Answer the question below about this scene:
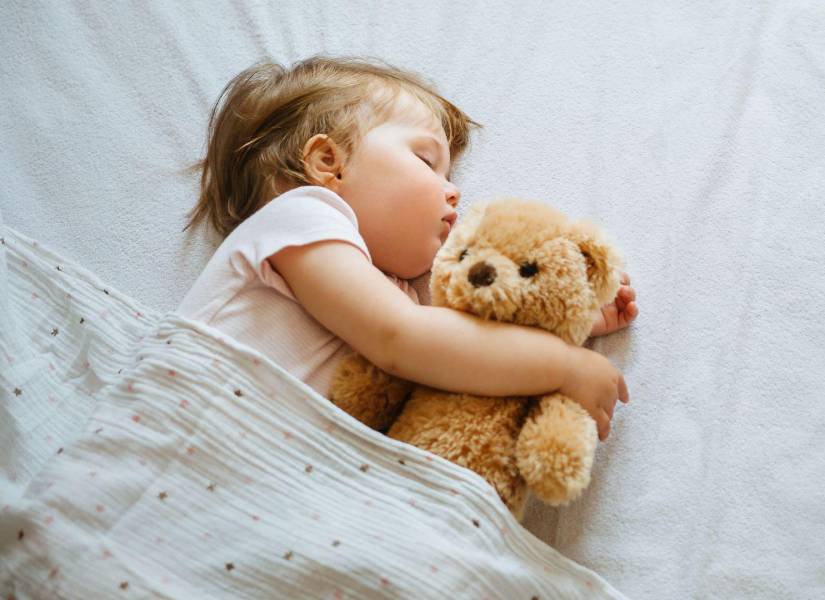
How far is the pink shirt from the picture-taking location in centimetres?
94

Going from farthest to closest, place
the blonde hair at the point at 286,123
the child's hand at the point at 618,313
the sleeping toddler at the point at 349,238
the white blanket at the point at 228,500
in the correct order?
the blonde hair at the point at 286,123
the child's hand at the point at 618,313
the sleeping toddler at the point at 349,238
the white blanket at the point at 228,500

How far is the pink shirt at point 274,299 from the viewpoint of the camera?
3.09 ft

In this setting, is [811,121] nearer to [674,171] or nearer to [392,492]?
[674,171]

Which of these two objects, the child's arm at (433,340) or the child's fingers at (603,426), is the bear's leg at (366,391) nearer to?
the child's arm at (433,340)

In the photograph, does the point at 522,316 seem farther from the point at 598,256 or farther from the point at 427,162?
the point at 427,162

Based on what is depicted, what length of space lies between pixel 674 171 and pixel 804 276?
0.21 metres

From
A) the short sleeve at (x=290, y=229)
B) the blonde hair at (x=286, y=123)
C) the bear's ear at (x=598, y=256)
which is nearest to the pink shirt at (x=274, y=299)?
the short sleeve at (x=290, y=229)

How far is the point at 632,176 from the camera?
3.59 ft

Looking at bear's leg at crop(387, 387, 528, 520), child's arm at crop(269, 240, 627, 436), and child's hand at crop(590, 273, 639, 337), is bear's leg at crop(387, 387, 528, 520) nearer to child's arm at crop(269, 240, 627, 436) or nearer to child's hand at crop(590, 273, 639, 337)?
child's arm at crop(269, 240, 627, 436)

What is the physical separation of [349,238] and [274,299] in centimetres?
12

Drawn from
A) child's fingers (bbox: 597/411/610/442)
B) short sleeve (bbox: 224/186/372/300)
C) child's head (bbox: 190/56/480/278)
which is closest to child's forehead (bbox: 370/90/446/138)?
child's head (bbox: 190/56/480/278)

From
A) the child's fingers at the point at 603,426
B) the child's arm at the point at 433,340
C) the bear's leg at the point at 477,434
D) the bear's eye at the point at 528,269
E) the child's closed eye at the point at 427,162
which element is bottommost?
the child's fingers at the point at 603,426

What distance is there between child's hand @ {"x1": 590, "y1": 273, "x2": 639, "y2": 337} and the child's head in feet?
0.73

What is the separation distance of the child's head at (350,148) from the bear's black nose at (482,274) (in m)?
0.21
